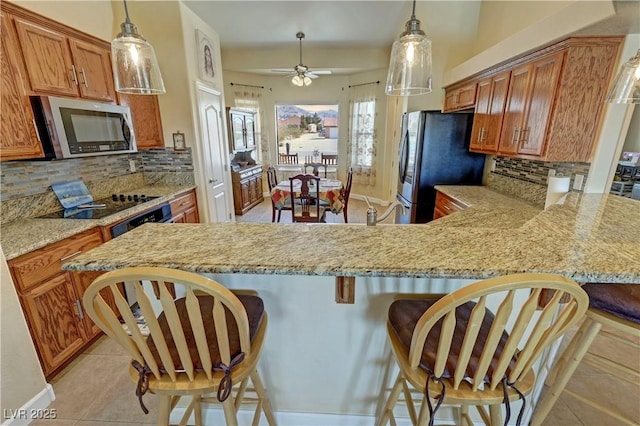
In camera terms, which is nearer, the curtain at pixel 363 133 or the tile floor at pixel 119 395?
the tile floor at pixel 119 395

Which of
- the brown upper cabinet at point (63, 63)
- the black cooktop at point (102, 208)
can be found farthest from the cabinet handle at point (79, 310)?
the brown upper cabinet at point (63, 63)

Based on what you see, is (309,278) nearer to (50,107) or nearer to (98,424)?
(98,424)

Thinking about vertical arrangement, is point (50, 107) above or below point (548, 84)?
below

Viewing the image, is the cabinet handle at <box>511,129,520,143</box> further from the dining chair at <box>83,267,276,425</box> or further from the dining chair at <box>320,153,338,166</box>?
the dining chair at <box>320,153,338,166</box>

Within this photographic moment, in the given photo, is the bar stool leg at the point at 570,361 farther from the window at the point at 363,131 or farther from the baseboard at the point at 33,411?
the window at the point at 363,131

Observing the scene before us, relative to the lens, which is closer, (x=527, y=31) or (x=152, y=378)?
(x=152, y=378)

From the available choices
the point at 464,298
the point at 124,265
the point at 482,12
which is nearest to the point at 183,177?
the point at 124,265

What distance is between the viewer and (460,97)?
123 inches

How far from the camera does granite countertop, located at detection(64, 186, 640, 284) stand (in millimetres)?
878

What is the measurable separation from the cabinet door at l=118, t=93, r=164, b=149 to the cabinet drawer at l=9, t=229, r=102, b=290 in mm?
1348

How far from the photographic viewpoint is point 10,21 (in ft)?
5.64

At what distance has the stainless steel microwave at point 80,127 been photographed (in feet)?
6.08

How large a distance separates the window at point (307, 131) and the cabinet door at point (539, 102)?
15.1ft

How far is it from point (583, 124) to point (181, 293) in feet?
8.74
